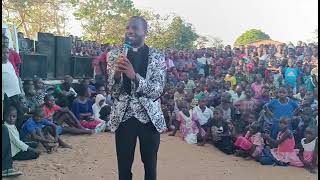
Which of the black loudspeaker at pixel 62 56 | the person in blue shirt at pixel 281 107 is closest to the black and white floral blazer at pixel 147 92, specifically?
the person in blue shirt at pixel 281 107

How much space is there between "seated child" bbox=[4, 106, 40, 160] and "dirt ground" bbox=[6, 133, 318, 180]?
0.33 ft

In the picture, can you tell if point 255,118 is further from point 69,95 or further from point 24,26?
point 24,26

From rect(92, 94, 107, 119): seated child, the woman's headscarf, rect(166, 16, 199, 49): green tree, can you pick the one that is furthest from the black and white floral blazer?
rect(166, 16, 199, 49): green tree

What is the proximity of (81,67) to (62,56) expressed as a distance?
0.92m

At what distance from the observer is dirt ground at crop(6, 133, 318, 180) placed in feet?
16.5

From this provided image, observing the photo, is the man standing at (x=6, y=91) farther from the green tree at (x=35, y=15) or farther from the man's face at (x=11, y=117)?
the green tree at (x=35, y=15)

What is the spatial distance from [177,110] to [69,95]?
213 cm

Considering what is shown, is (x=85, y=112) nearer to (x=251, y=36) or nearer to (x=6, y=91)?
(x=6, y=91)

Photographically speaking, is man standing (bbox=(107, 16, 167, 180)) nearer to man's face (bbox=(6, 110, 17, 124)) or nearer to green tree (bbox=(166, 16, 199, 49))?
man's face (bbox=(6, 110, 17, 124))

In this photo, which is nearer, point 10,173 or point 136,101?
point 136,101

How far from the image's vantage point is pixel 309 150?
6.13 meters

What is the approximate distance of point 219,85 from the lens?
33.7ft

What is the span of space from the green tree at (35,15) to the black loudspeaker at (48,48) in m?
15.2

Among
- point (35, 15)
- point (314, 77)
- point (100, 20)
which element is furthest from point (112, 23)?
point (314, 77)
